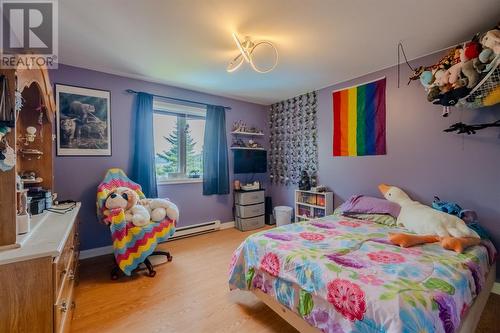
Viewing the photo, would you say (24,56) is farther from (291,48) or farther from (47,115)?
(291,48)

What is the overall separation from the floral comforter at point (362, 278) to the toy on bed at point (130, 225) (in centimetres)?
100

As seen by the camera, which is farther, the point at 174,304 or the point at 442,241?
the point at 174,304

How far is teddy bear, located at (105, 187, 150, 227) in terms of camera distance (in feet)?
7.91

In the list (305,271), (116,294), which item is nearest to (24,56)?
(116,294)

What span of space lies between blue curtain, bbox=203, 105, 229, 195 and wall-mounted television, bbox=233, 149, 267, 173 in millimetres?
257

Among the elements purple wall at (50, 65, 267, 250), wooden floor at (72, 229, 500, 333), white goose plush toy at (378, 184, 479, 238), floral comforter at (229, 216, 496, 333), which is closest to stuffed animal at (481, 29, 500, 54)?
white goose plush toy at (378, 184, 479, 238)

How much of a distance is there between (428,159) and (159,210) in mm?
3125

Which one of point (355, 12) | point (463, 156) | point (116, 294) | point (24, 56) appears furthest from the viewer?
point (463, 156)

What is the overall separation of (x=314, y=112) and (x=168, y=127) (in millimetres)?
2422

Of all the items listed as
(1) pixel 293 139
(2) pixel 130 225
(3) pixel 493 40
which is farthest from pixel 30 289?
(1) pixel 293 139

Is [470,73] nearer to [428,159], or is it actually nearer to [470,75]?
[470,75]

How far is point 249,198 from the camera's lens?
Answer: 4.10 metres

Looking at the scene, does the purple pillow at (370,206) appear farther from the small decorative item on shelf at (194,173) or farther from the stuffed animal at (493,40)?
the small decorative item on shelf at (194,173)

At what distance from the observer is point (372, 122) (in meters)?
3.05
